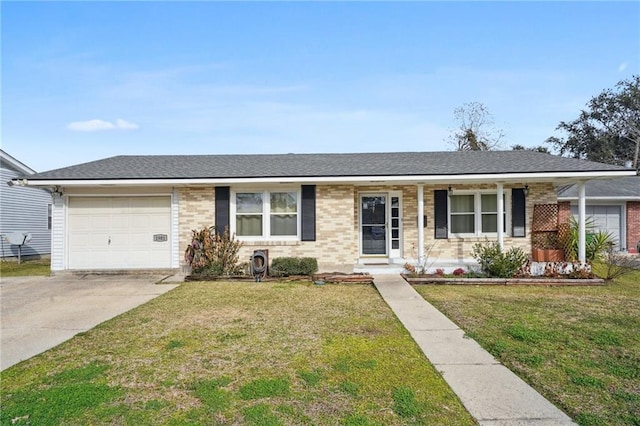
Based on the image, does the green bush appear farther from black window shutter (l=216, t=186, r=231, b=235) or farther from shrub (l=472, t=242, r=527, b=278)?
shrub (l=472, t=242, r=527, b=278)

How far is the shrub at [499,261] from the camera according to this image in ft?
34.2

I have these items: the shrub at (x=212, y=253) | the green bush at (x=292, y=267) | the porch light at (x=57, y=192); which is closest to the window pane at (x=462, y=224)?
the green bush at (x=292, y=267)

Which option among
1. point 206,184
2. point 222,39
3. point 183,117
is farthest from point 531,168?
point 183,117

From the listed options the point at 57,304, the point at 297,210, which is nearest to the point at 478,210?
the point at 297,210

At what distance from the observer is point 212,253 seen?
1120 cm

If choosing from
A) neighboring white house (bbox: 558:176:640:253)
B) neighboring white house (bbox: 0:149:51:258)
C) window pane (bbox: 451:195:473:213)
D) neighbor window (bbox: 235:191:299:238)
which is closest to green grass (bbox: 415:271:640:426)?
window pane (bbox: 451:195:473:213)

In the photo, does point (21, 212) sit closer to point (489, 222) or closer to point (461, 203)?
point (461, 203)

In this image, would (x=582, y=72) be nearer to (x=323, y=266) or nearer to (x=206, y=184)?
(x=323, y=266)

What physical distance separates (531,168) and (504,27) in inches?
161

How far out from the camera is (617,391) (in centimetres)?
375

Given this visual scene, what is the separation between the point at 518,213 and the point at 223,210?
8811mm

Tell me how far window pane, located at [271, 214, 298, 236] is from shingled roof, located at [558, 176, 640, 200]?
1302cm

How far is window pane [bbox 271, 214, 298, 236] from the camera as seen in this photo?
11695mm

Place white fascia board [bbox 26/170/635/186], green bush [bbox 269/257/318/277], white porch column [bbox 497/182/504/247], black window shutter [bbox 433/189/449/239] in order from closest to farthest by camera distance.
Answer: white fascia board [bbox 26/170/635/186] < green bush [bbox 269/257/318/277] < white porch column [bbox 497/182/504/247] < black window shutter [bbox 433/189/449/239]
